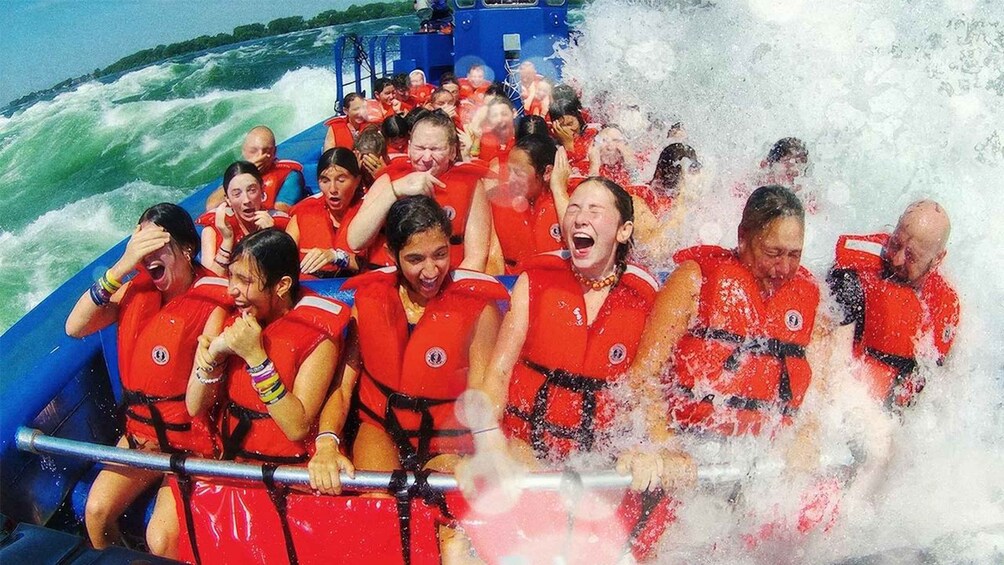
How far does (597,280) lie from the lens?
204cm

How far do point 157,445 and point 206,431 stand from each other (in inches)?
6.7

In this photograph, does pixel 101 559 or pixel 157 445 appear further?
pixel 157 445

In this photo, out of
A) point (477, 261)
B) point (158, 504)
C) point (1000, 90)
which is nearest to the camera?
point (158, 504)

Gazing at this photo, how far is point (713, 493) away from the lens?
75.7 inches

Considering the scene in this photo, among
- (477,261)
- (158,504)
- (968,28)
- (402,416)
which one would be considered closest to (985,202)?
(968,28)

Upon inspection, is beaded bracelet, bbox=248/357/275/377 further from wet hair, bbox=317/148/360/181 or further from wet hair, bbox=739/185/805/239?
wet hair, bbox=317/148/360/181

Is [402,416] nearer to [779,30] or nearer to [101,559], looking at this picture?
[101,559]

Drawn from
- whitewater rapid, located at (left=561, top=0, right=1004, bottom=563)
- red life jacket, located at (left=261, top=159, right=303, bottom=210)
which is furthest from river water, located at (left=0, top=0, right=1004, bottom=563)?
red life jacket, located at (left=261, top=159, right=303, bottom=210)

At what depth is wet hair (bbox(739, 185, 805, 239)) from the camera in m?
1.85

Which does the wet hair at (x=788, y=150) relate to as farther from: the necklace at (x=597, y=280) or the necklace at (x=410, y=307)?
the necklace at (x=410, y=307)

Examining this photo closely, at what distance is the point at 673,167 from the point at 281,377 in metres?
2.25

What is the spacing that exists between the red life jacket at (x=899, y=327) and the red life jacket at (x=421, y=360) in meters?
1.11

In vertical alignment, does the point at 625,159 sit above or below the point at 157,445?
above

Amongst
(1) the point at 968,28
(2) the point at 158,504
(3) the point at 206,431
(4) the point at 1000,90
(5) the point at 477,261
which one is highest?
(1) the point at 968,28
